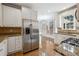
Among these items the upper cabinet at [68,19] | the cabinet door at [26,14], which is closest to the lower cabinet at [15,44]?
the cabinet door at [26,14]

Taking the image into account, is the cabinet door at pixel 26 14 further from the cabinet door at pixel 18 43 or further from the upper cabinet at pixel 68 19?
the upper cabinet at pixel 68 19

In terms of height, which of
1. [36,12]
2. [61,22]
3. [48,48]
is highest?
[36,12]

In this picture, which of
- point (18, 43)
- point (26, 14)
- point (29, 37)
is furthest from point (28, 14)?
point (18, 43)

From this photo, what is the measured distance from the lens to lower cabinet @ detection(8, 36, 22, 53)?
1.90m

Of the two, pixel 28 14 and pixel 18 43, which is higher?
pixel 28 14

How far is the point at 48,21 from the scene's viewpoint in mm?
1651

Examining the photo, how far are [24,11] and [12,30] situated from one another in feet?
1.95

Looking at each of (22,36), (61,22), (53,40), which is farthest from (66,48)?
(22,36)

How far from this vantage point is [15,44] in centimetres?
202

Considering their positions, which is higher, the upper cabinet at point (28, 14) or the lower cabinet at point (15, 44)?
the upper cabinet at point (28, 14)

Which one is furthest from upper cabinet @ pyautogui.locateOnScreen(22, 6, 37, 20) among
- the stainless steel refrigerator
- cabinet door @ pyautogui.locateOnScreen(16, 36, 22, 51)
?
cabinet door @ pyautogui.locateOnScreen(16, 36, 22, 51)

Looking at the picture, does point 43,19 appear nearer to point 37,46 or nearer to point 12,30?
point 37,46

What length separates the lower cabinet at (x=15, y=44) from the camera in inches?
74.9

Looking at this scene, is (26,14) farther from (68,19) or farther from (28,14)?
(68,19)
